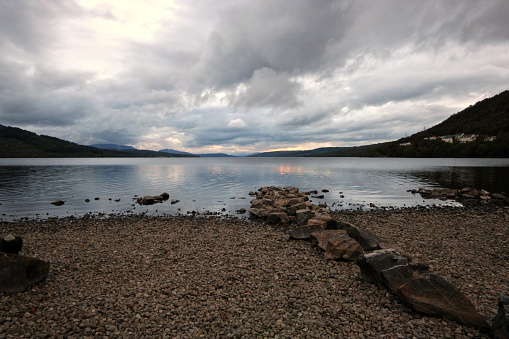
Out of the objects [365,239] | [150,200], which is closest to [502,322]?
[365,239]

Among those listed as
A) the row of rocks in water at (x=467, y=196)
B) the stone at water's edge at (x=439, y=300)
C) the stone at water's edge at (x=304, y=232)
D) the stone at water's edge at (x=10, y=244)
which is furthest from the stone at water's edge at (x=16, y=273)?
the row of rocks in water at (x=467, y=196)

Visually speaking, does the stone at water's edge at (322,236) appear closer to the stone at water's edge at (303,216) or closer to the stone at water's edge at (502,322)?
the stone at water's edge at (303,216)

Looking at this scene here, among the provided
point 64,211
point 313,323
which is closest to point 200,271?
point 313,323

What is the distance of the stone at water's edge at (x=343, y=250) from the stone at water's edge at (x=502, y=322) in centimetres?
571

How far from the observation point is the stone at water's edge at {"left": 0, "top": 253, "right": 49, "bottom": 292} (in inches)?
354

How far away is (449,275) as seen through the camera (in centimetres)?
1075

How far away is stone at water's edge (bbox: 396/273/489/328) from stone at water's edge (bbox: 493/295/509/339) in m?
0.54

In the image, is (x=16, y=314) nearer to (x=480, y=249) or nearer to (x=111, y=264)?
(x=111, y=264)

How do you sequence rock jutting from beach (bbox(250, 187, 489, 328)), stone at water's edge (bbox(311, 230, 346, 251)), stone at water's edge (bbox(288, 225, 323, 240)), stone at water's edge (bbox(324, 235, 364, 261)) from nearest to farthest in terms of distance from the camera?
rock jutting from beach (bbox(250, 187, 489, 328))
stone at water's edge (bbox(324, 235, 364, 261))
stone at water's edge (bbox(311, 230, 346, 251))
stone at water's edge (bbox(288, 225, 323, 240))

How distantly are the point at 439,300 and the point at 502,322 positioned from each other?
1556 mm

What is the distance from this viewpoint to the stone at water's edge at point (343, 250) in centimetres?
Answer: 1244

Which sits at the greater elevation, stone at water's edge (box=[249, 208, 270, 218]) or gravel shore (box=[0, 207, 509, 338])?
gravel shore (box=[0, 207, 509, 338])

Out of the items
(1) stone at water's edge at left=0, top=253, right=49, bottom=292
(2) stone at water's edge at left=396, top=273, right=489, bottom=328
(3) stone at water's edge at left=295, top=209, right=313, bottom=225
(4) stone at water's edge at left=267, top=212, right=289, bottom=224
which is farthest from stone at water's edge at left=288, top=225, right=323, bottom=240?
(1) stone at water's edge at left=0, top=253, right=49, bottom=292

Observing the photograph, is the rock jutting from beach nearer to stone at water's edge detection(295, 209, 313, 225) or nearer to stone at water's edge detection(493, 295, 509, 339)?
stone at water's edge detection(493, 295, 509, 339)
